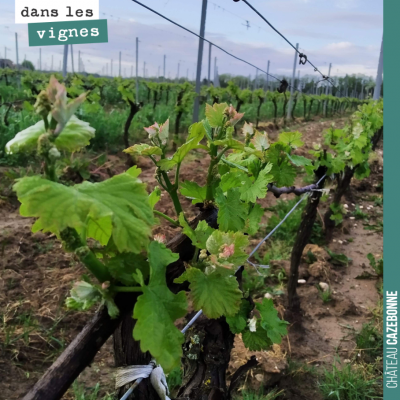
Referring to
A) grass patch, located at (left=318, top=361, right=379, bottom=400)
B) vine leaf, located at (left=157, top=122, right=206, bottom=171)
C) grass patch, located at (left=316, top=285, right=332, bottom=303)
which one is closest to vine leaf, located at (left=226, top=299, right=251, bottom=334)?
vine leaf, located at (left=157, top=122, right=206, bottom=171)

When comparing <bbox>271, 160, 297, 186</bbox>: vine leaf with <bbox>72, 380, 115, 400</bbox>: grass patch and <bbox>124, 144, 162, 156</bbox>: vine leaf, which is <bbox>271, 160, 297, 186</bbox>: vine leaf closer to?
<bbox>124, 144, 162, 156</bbox>: vine leaf

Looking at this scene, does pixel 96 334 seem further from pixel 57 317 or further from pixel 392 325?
pixel 392 325

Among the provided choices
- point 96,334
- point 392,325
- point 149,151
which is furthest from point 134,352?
point 392,325

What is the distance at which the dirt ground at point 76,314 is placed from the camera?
2691mm

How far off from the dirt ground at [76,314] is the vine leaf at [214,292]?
1.93 meters

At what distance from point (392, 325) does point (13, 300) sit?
2.97 metres

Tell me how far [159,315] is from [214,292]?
0.18m

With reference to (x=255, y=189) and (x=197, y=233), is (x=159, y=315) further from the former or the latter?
(x=255, y=189)

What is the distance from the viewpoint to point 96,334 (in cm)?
79

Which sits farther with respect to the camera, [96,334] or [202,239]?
[202,239]

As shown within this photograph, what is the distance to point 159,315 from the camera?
0.80 meters

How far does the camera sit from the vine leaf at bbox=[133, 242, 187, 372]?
75cm

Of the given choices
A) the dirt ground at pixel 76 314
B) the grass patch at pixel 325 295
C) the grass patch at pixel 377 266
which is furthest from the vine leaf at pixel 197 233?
the grass patch at pixel 377 266

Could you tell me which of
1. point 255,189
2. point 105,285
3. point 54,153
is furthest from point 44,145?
point 255,189
